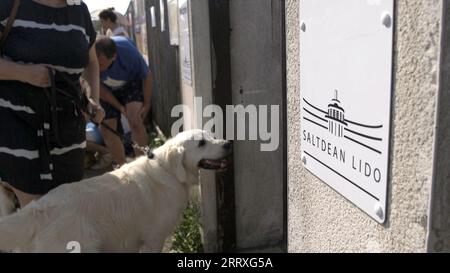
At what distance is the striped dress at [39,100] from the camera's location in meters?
2.39

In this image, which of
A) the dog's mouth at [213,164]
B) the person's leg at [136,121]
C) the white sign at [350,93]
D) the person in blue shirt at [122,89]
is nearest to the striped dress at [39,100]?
the dog's mouth at [213,164]

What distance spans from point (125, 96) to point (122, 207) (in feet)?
9.03

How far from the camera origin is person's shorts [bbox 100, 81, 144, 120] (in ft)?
17.5

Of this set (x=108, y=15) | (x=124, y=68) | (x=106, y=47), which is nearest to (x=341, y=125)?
(x=106, y=47)

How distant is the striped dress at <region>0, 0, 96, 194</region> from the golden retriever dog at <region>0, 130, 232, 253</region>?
18 centimetres

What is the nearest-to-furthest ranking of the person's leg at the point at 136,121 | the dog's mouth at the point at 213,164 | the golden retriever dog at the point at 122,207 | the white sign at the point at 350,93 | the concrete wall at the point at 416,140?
the concrete wall at the point at 416,140, the white sign at the point at 350,93, the golden retriever dog at the point at 122,207, the dog's mouth at the point at 213,164, the person's leg at the point at 136,121

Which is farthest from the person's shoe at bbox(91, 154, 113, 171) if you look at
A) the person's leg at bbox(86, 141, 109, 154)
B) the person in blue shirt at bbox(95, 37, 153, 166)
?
the person in blue shirt at bbox(95, 37, 153, 166)

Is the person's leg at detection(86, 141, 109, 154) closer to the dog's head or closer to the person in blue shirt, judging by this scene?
the person in blue shirt

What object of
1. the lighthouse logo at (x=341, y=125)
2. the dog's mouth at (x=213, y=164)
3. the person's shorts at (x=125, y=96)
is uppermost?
the lighthouse logo at (x=341, y=125)

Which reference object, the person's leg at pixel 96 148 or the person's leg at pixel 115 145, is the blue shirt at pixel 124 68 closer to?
the person's leg at pixel 115 145

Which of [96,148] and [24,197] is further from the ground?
[24,197]

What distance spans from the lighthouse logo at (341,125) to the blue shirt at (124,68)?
389 centimetres

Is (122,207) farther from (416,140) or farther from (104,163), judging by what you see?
(104,163)

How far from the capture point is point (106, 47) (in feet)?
15.9
